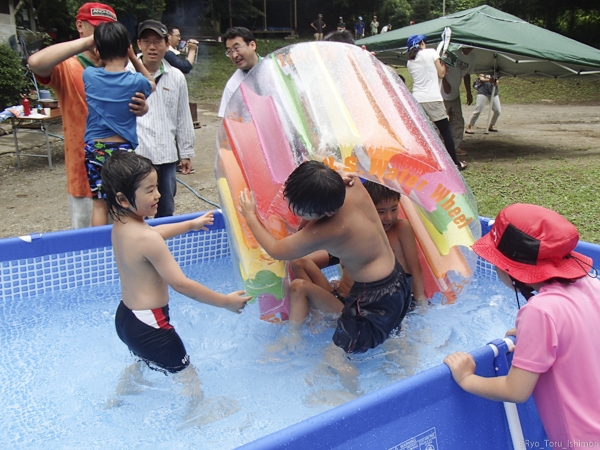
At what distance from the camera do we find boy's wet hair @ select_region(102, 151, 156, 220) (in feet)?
7.87

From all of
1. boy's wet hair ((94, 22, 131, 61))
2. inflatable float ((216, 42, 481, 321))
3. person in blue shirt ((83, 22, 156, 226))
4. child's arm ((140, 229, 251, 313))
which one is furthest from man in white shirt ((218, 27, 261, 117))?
child's arm ((140, 229, 251, 313))

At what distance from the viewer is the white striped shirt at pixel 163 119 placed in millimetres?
4324

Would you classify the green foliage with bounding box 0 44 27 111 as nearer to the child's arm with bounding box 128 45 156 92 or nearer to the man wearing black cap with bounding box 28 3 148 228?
the man wearing black cap with bounding box 28 3 148 228

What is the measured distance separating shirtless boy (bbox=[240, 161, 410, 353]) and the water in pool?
382 mm

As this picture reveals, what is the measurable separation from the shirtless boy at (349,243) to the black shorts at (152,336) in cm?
61

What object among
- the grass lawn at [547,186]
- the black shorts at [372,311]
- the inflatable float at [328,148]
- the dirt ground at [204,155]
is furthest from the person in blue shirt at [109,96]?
the grass lawn at [547,186]

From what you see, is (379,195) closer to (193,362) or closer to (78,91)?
(193,362)

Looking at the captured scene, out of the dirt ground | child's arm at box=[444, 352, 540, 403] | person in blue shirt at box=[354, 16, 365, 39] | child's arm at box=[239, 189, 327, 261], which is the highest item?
person in blue shirt at box=[354, 16, 365, 39]

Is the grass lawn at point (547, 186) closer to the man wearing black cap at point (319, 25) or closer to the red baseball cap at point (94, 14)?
the red baseball cap at point (94, 14)

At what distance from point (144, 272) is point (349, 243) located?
3.17 ft

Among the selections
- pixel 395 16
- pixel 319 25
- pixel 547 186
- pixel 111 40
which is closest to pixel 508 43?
pixel 547 186

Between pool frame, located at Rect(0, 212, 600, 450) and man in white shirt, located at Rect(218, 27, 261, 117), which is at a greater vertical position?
man in white shirt, located at Rect(218, 27, 261, 117)

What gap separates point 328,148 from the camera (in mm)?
2805

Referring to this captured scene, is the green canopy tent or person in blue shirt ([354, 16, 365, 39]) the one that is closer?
the green canopy tent
